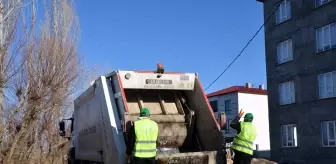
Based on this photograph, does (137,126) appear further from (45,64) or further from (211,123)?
(45,64)

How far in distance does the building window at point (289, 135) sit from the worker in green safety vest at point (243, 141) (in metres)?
18.2

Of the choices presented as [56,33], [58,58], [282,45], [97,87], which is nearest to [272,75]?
[282,45]

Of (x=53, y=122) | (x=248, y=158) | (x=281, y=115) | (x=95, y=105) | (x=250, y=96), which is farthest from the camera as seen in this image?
(x=250, y=96)

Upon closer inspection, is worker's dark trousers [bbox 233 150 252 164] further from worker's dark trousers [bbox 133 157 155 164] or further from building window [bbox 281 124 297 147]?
building window [bbox 281 124 297 147]

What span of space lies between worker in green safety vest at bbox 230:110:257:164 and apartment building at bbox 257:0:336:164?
15.5 meters

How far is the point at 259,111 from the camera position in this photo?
147ft

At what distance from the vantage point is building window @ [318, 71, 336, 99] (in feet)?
72.1

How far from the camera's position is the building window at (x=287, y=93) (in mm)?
25203

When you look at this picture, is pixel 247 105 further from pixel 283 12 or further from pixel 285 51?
pixel 283 12

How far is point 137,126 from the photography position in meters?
6.60

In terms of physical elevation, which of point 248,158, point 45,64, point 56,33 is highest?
point 56,33

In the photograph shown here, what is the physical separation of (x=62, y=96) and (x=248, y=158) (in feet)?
16.3

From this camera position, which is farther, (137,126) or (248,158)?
(248,158)

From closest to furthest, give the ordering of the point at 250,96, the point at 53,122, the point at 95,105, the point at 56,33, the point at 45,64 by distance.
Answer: the point at 95,105
the point at 45,64
the point at 53,122
the point at 56,33
the point at 250,96
